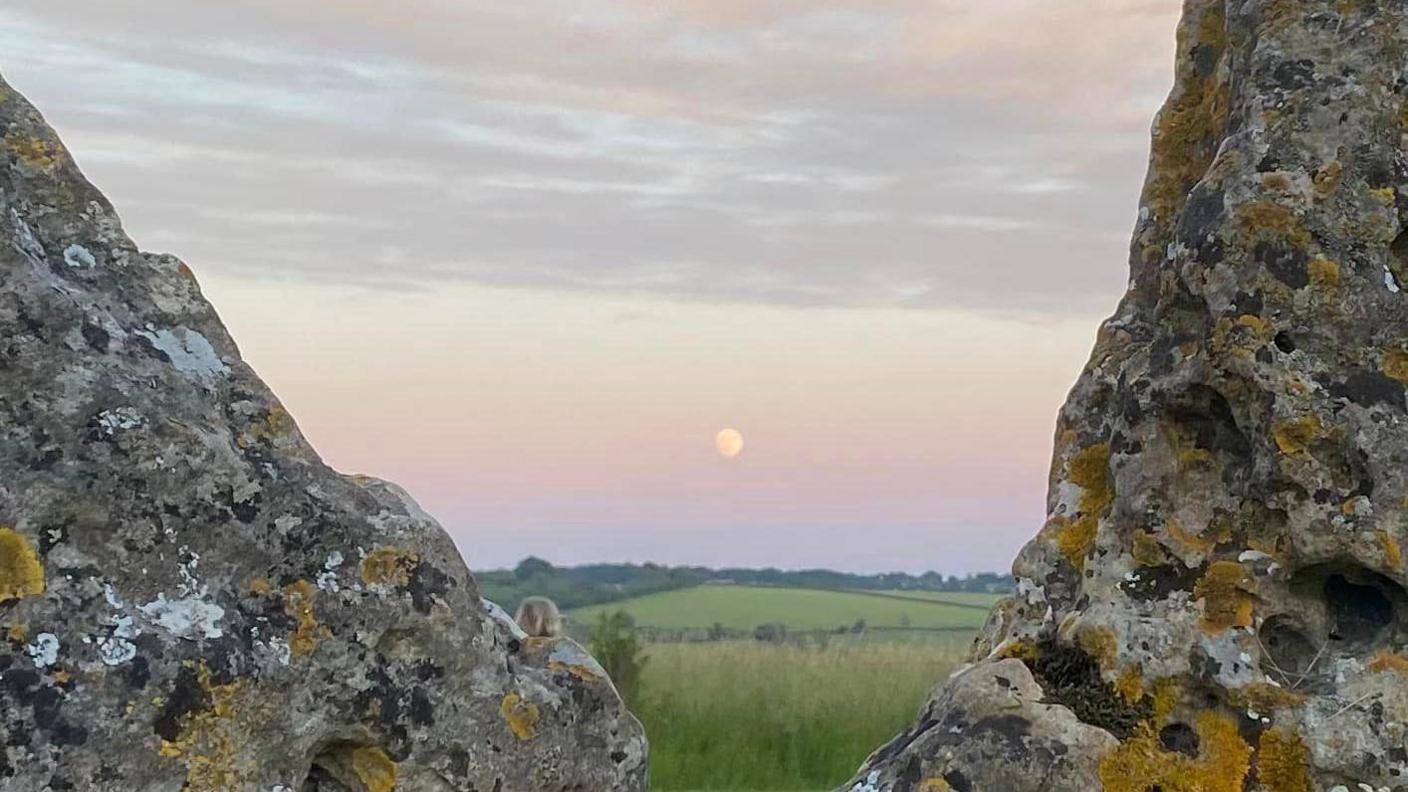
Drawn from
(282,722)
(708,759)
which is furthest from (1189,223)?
(708,759)

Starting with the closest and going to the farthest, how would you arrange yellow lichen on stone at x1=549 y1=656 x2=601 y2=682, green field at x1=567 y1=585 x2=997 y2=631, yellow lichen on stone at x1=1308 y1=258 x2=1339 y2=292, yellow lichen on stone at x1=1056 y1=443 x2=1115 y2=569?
yellow lichen on stone at x1=1308 y1=258 x2=1339 y2=292
yellow lichen on stone at x1=549 y1=656 x2=601 y2=682
yellow lichen on stone at x1=1056 y1=443 x2=1115 y2=569
green field at x1=567 y1=585 x2=997 y2=631

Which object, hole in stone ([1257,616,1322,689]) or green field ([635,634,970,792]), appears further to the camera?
green field ([635,634,970,792])

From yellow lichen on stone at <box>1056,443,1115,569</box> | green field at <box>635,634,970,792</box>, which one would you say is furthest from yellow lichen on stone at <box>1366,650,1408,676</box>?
green field at <box>635,634,970,792</box>

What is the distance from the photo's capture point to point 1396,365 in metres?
4.83

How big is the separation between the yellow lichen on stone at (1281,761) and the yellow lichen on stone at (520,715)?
201 centimetres

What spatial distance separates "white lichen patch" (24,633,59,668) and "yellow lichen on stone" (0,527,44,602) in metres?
0.12

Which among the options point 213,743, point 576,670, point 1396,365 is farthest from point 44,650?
point 1396,365

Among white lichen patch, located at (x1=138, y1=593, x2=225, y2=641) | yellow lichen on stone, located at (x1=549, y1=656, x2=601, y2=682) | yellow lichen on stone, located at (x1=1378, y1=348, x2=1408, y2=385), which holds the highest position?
yellow lichen on stone, located at (x1=1378, y1=348, x2=1408, y2=385)

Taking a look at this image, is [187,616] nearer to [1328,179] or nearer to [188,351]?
[188,351]

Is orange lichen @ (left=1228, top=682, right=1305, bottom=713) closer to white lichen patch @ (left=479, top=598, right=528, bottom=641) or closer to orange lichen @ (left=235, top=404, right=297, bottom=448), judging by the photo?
white lichen patch @ (left=479, top=598, right=528, bottom=641)

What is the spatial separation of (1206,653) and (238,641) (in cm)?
265

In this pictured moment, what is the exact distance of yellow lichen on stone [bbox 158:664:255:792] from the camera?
4340 millimetres

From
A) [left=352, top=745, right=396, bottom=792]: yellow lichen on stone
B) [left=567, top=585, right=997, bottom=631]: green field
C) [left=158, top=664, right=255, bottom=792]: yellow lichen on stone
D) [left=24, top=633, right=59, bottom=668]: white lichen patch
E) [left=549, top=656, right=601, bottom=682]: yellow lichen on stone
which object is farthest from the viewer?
[left=567, top=585, right=997, bottom=631]: green field

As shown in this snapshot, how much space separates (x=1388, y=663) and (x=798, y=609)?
5783 cm
